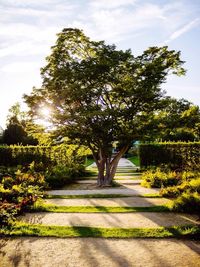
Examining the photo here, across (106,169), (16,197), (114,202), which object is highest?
(106,169)

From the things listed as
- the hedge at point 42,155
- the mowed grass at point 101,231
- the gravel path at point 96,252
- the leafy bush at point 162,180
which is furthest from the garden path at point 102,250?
the hedge at point 42,155

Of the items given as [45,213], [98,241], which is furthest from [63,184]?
[98,241]

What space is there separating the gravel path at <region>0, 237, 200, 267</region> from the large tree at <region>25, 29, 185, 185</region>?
25.3ft

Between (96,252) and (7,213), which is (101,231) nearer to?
(96,252)

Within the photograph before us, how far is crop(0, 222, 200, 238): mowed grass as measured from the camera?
6.96 meters

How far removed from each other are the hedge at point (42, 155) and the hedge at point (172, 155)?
4258mm

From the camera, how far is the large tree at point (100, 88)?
14.1m

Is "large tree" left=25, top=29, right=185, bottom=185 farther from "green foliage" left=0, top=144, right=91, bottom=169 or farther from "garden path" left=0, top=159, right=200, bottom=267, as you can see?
"garden path" left=0, top=159, right=200, bottom=267

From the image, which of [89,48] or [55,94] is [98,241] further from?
[89,48]

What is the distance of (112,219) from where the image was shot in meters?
8.48

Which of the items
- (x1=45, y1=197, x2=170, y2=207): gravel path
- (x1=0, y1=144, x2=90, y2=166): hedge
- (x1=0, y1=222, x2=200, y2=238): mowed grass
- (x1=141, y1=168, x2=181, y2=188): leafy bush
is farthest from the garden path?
(x1=0, y1=144, x2=90, y2=166): hedge

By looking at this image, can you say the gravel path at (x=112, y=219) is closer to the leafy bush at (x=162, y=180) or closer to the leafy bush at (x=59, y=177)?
the leafy bush at (x=162, y=180)

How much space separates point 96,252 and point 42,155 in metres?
15.3

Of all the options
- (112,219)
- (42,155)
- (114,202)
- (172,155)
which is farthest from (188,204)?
(42,155)
